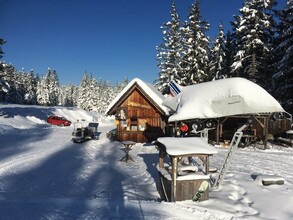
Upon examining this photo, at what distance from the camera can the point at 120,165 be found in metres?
16.8

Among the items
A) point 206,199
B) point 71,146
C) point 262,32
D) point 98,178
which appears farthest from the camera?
point 262,32

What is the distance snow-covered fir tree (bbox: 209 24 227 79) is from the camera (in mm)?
37781

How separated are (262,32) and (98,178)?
73.1 feet

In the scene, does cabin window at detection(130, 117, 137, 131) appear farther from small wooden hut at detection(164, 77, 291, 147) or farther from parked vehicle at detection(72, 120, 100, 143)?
small wooden hut at detection(164, 77, 291, 147)

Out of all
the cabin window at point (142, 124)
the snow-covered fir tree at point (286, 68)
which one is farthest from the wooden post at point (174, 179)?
the snow-covered fir tree at point (286, 68)

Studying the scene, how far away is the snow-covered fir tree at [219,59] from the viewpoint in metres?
37.8

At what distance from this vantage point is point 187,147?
10273 mm

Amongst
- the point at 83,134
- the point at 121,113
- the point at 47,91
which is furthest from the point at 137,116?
the point at 47,91

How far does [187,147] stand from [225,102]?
4625 millimetres

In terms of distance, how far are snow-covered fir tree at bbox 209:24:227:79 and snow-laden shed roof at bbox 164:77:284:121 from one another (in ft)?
74.1

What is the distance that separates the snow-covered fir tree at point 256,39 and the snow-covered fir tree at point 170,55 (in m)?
9.24

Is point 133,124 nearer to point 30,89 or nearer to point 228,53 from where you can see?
point 228,53

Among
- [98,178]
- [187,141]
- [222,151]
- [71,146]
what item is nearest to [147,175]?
[98,178]

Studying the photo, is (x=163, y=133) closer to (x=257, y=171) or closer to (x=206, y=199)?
(x=257, y=171)
